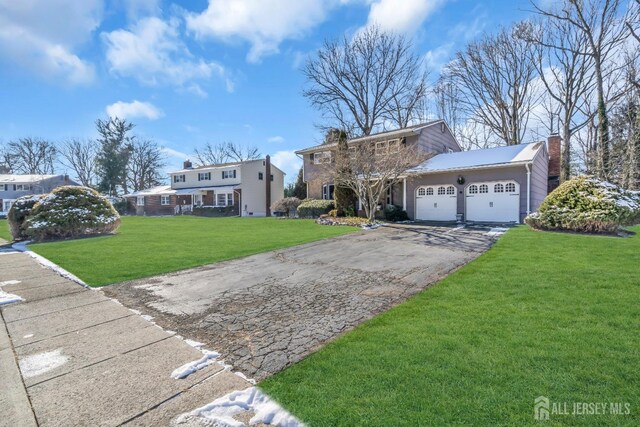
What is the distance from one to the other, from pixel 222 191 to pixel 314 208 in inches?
574

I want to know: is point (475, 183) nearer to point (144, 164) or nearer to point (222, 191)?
point (222, 191)

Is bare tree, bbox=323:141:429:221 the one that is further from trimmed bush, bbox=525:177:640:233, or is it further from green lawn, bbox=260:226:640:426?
green lawn, bbox=260:226:640:426

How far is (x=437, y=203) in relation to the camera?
17922 millimetres

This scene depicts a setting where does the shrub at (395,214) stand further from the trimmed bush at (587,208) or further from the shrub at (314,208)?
the trimmed bush at (587,208)

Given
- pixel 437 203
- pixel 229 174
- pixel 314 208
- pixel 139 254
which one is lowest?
pixel 139 254

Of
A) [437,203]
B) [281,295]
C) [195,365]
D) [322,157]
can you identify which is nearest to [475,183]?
[437,203]

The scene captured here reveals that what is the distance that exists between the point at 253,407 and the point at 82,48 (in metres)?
13.5

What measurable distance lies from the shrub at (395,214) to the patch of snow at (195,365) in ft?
53.1

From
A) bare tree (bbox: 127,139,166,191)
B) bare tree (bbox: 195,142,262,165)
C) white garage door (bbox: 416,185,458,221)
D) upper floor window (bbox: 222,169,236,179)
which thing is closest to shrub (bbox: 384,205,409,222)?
white garage door (bbox: 416,185,458,221)

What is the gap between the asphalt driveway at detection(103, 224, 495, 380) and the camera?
3.43 m

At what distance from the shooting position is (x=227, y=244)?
10.5 m

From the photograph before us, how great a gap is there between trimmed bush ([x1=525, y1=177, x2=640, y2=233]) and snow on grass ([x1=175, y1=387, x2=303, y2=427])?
12.8m

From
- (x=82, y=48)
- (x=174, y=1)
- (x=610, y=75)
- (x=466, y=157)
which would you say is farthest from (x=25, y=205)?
(x=610, y=75)

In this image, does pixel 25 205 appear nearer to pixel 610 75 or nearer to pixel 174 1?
pixel 174 1
